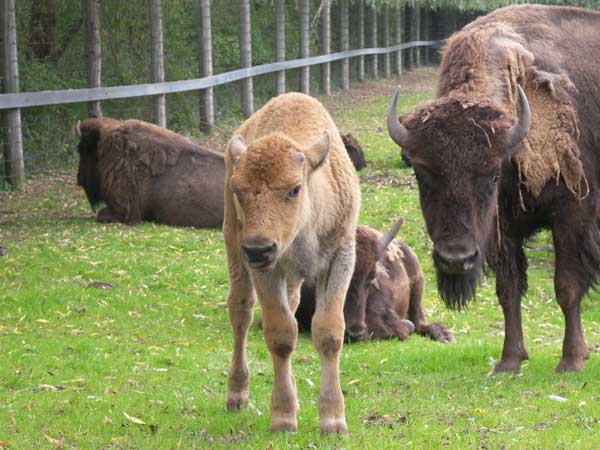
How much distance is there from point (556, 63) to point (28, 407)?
444 cm

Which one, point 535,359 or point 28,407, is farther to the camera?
point 535,359

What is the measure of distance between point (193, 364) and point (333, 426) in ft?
7.67

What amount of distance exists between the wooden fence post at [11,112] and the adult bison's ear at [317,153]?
1018 cm

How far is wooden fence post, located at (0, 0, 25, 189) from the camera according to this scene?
1520 cm

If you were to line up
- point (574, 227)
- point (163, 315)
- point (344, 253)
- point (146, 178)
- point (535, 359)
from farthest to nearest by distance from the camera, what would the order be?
point (146, 178)
point (163, 315)
point (535, 359)
point (574, 227)
point (344, 253)

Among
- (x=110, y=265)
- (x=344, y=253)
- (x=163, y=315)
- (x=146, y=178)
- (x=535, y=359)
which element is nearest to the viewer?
(x=344, y=253)

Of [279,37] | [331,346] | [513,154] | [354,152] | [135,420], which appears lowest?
[354,152]

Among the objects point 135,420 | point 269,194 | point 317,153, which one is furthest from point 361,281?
point 269,194

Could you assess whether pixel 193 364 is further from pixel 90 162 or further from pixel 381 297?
pixel 90 162

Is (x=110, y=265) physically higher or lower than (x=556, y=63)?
lower

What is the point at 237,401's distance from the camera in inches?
260

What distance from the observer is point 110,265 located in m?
11.2

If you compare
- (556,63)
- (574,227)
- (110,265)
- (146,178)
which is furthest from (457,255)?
(146,178)

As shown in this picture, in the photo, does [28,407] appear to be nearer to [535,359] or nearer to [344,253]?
[344,253]
